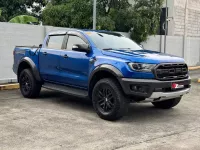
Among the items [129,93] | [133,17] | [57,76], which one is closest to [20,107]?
[57,76]

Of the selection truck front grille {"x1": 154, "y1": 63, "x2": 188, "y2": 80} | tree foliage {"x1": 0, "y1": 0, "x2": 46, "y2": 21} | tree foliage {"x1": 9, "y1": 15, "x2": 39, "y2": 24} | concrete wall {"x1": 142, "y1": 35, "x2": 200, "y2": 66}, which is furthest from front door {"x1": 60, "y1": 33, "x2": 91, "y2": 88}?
tree foliage {"x1": 0, "y1": 0, "x2": 46, "y2": 21}

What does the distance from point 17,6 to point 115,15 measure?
7178mm

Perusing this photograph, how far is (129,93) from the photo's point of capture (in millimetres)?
5938

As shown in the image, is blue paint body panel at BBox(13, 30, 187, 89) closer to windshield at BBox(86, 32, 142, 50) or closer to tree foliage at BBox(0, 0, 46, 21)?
windshield at BBox(86, 32, 142, 50)

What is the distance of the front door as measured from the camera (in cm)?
682

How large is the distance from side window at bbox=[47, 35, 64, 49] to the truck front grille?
8.87ft

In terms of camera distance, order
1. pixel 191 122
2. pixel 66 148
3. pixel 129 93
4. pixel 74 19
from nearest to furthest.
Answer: pixel 66 148, pixel 129 93, pixel 191 122, pixel 74 19

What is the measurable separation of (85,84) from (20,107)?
Answer: 1681mm

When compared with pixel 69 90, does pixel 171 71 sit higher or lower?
higher

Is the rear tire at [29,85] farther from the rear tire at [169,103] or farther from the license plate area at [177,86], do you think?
the license plate area at [177,86]

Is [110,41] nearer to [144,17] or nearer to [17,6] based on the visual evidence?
[144,17]

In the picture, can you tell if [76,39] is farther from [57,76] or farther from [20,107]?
[20,107]

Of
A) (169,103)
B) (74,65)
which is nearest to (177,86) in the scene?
(169,103)

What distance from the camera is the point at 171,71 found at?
6.26 metres
